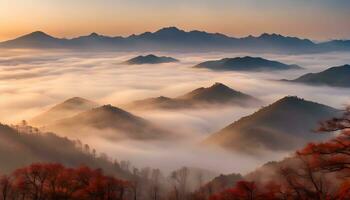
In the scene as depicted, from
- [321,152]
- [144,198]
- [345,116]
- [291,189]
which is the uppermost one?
[345,116]

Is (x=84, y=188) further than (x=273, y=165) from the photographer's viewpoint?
No

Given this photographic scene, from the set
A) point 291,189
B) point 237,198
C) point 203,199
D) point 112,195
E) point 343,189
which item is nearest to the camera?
point 343,189

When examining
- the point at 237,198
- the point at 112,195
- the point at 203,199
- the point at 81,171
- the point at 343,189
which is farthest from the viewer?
Result: the point at 203,199

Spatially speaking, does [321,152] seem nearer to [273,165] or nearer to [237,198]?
[237,198]

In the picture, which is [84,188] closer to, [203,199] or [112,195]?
[112,195]

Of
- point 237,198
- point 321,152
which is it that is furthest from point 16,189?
point 321,152

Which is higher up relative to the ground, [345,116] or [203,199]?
[345,116]

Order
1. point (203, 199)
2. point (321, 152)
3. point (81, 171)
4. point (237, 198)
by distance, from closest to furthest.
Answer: point (321, 152) < point (237, 198) < point (81, 171) < point (203, 199)

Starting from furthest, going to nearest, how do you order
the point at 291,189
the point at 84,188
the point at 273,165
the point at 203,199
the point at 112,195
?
the point at 273,165, the point at 203,199, the point at 112,195, the point at 84,188, the point at 291,189

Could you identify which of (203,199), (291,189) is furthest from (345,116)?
(203,199)
